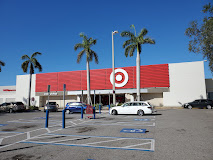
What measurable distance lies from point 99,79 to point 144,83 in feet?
32.3

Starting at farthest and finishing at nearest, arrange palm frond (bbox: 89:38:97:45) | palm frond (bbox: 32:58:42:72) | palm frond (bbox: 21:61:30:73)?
1. palm frond (bbox: 32:58:42:72)
2. palm frond (bbox: 21:61:30:73)
3. palm frond (bbox: 89:38:97:45)

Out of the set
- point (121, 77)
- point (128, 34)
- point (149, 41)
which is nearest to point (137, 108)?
point (149, 41)

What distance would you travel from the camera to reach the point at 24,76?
44625mm

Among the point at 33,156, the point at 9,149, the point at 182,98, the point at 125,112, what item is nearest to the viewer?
the point at 33,156

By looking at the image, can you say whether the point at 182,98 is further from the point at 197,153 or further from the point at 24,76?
the point at 24,76

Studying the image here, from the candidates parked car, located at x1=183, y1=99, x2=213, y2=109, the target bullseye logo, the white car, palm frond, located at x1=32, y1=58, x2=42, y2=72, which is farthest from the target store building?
the white car

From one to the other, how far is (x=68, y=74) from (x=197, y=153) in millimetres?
37223

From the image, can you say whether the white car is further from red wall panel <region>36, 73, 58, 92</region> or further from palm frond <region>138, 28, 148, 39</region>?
red wall panel <region>36, 73, 58, 92</region>

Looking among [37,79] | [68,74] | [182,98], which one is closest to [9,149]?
[182,98]

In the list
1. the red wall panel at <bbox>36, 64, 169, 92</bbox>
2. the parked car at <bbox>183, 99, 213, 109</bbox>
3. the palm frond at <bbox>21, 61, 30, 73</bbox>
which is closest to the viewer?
the parked car at <bbox>183, 99, 213, 109</bbox>

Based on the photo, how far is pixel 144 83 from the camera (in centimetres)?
3519

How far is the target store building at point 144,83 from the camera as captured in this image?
32.5 m

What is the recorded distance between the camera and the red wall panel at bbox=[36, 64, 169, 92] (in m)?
34.3

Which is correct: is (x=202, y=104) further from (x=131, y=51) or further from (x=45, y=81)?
(x=45, y=81)
